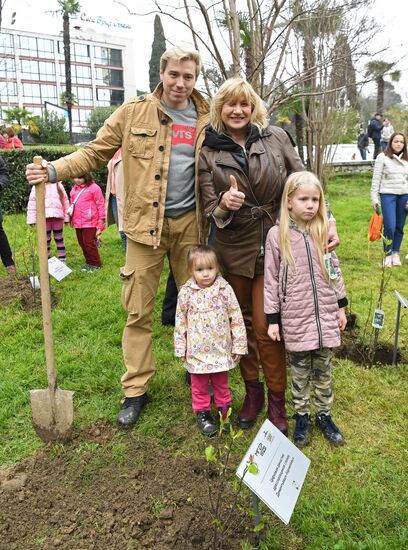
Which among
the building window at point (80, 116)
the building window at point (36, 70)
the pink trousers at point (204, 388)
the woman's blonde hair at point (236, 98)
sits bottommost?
the pink trousers at point (204, 388)

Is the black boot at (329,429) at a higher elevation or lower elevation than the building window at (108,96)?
lower

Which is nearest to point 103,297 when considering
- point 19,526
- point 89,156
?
point 89,156

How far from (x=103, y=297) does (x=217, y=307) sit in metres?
2.79

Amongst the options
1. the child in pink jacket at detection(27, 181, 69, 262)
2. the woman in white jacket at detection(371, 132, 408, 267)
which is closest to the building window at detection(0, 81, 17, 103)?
the child in pink jacket at detection(27, 181, 69, 262)

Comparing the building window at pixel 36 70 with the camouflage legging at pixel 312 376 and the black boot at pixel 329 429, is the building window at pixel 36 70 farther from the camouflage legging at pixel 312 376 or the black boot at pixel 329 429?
the black boot at pixel 329 429

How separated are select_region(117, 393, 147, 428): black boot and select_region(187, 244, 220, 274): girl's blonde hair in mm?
937

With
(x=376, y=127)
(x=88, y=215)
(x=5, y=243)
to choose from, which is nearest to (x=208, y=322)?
(x=88, y=215)

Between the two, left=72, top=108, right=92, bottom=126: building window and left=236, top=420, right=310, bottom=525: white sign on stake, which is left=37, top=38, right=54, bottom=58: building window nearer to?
left=72, top=108, right=92, bottom=126: building window

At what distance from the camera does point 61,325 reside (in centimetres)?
467

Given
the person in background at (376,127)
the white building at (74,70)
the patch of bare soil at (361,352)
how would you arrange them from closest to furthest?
the patch of bare soil at (361,352), the person in background at (376,127), the white building at (74,70)

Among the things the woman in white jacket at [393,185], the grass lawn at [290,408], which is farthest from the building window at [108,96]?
the grass lawn at [290,408]

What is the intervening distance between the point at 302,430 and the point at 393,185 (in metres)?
4.79

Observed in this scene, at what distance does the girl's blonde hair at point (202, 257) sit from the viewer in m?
2.85

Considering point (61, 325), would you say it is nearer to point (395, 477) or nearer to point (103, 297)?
point (103, 297)
